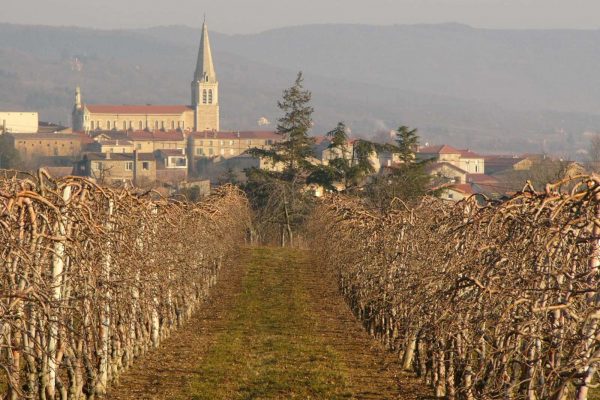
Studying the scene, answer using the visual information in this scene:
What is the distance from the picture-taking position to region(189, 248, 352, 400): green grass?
55.8ft

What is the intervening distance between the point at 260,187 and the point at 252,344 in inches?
1683

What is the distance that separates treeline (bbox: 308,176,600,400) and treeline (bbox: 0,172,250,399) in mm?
3884

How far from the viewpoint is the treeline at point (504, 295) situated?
982 cm

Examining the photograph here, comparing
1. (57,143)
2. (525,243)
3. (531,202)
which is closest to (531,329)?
(525,243)

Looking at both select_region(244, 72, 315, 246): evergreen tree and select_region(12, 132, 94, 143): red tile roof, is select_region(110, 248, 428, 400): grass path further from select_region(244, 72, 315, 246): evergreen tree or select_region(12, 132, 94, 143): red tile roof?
select_region(12, 132, 94, 143): red tile roof

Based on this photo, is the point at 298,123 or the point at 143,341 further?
the point at 298,123

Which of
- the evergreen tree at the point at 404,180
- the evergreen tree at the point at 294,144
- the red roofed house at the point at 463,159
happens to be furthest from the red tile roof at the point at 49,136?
the evergreen tree at the point at 404,180

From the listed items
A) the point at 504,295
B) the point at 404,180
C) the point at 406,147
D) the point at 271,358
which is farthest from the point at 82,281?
the point at 406,147

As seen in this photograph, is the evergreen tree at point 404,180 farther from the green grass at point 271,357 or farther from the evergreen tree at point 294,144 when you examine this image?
the green grass at point 271,357

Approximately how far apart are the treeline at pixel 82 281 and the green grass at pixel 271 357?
134 cm

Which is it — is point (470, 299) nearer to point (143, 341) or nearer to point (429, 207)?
point (143, 341)

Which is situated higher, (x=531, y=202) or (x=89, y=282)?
(x=531, y=202)

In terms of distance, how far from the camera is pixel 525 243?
1224 centimetres

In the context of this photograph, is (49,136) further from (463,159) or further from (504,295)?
(504,295)
